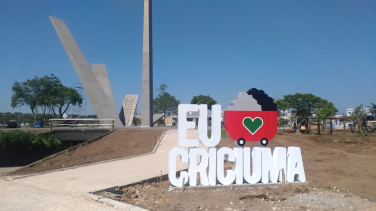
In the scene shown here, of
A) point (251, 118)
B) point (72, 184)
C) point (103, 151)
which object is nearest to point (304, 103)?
point (103, 151)

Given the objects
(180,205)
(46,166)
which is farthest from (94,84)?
(180,205)

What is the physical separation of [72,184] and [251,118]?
19.5 feet

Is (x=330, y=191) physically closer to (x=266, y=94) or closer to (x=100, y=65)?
(x=266, y=94)

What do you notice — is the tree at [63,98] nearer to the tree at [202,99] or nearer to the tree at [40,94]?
the tree at [40,94]

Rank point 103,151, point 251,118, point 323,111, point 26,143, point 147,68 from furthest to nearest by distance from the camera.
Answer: point 323,111
point 147,68
point 26,143
point 103,151
point 251,118

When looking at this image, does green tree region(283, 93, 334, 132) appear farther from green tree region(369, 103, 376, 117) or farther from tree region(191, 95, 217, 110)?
tree region(191, 95, 217, 110)

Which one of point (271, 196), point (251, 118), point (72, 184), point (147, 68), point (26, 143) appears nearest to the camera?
point (271, 196)

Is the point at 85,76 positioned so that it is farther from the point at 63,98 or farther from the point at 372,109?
the point at 372,109

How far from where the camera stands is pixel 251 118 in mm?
10164

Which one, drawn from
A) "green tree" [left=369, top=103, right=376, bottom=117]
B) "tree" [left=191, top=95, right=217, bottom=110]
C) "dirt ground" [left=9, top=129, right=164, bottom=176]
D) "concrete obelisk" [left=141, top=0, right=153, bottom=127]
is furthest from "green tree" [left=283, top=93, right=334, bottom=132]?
"tree" [left=191, top=95, right=217, bottom=110]

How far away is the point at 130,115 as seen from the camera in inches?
1711

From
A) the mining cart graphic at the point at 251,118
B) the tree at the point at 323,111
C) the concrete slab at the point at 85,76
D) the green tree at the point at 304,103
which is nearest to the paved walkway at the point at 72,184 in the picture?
the mining cart graphic at the point at 251,118

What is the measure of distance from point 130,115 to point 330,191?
36.6m

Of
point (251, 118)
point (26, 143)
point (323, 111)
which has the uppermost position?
point (323, 111)
